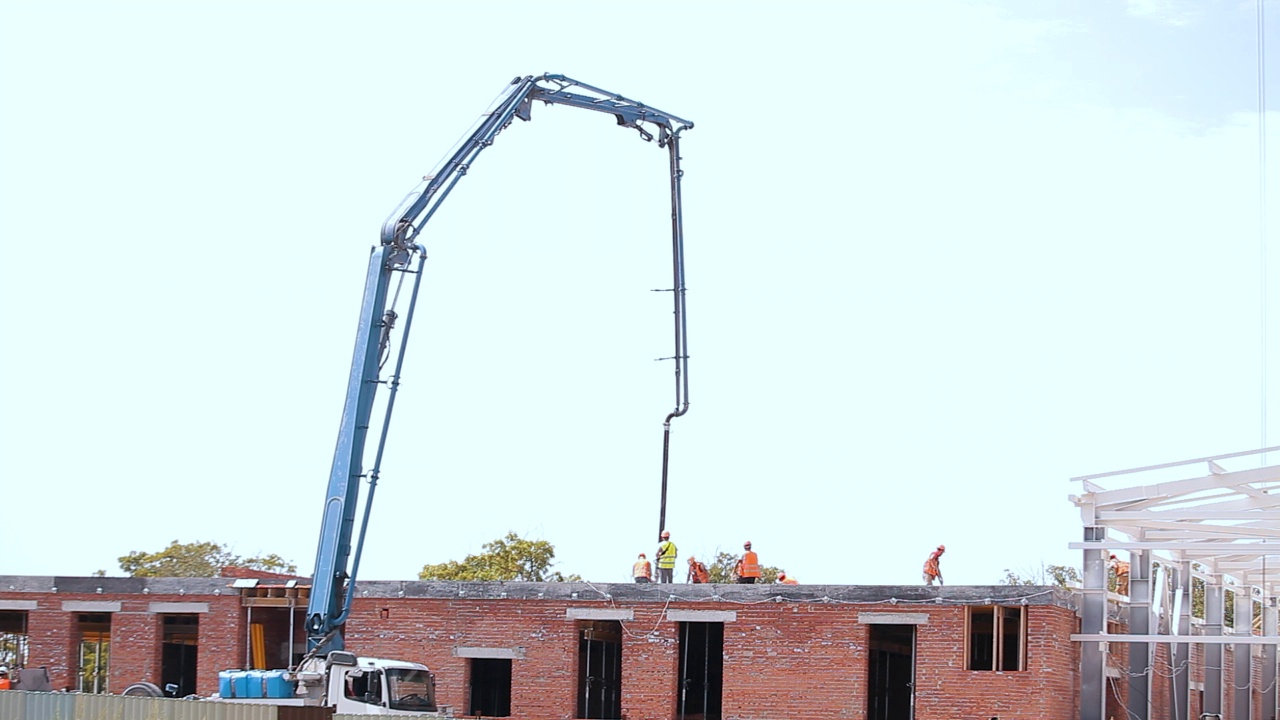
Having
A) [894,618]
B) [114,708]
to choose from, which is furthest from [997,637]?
[114,708]

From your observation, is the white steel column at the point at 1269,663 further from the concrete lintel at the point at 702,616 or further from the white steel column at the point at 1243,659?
the concrete lintel at the point at 702,616

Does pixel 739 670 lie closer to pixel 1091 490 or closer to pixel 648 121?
pixel 1091 490

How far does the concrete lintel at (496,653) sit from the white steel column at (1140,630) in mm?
11057

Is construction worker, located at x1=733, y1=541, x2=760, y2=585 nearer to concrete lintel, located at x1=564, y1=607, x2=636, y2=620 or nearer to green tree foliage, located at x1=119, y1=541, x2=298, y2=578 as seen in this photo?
concrete lintel, located at x1=564, y1=607, x2=636, y2=620

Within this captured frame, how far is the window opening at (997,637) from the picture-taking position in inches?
1096

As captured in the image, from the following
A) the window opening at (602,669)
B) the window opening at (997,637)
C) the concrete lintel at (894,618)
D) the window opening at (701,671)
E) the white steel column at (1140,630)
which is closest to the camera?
the window opening at (997,637)

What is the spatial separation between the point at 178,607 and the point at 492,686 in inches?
242

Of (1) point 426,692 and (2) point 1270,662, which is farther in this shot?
(2) point 1270,662

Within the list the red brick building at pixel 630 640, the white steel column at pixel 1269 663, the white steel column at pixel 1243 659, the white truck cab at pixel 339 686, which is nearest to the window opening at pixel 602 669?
the red brick building at pixel 630 640

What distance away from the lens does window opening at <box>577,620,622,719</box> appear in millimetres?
31719

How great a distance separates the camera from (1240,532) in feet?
96.0

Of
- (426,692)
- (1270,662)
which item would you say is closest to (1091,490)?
(426,692)

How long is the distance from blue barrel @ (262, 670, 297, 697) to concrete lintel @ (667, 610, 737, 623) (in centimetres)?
746

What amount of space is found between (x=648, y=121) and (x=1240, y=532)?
13.2m
